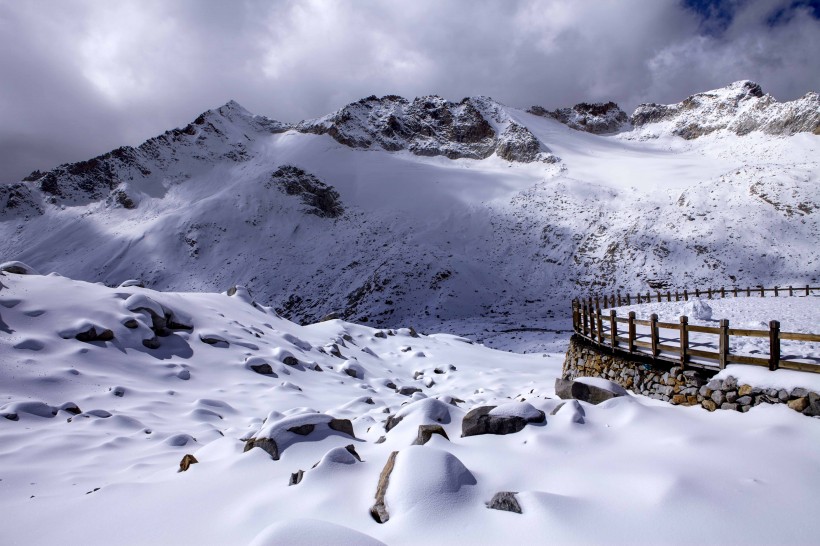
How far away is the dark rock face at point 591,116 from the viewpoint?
88562 mm

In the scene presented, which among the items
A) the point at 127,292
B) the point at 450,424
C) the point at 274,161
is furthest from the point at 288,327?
the point at 274,161

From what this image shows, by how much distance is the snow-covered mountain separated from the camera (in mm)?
36781

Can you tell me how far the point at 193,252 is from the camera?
180ft

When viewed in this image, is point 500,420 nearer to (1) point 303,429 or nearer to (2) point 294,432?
(1) point 303,429

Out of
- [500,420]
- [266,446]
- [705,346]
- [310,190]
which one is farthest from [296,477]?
[310,190]

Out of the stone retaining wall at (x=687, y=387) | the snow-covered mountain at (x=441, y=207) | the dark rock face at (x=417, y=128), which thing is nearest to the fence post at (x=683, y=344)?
the stone retaining wall at (x=687, y=387)

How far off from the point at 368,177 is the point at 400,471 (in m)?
63.6

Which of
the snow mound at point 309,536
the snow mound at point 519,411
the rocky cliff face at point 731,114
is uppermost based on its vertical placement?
the rocky cliff face at point 731,114

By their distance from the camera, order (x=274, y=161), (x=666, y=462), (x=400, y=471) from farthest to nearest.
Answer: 1. (x=274, y=161)
2. (x=666, y=462)
3. (x=400, y=471)

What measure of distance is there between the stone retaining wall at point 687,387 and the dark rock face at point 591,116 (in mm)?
91031

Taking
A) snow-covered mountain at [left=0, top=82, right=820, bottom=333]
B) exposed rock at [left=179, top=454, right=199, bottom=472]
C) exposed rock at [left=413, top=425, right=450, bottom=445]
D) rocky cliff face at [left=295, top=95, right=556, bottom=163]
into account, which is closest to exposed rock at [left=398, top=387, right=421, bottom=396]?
exposed rock at [left=413, top=425, right=450, bottom=445]

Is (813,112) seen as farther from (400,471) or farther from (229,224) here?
(229,224)

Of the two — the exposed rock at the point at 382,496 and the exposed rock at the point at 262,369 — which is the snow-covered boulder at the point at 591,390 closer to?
the exposed rock at the point at 382,496

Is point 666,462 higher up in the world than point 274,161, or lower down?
lower down
